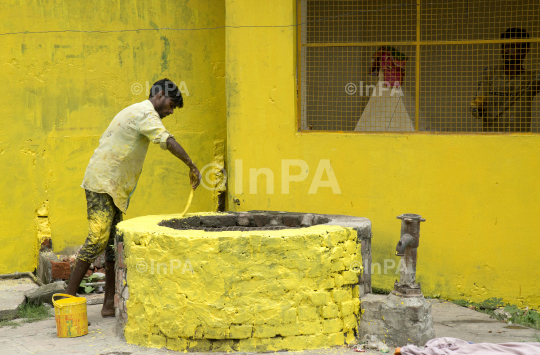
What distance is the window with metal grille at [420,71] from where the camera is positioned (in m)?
6.47

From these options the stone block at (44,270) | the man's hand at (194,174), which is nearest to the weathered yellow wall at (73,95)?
the stone block at (44,270)

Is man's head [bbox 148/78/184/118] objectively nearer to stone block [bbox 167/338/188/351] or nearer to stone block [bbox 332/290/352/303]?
stone block [bbox 167/338/188/351]

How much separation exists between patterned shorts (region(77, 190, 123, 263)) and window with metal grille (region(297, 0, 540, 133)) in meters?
2.28

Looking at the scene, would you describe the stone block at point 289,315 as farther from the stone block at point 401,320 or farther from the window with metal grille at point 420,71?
the window with metal grille at point 420,71

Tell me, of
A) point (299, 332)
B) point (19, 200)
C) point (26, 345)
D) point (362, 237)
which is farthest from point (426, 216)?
point (19, 200)

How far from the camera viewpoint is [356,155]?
5.59m

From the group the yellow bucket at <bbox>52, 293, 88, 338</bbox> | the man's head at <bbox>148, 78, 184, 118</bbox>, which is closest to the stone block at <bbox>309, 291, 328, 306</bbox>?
the yellow bucket at <bbox>52, 293, 88, 338</bbox>

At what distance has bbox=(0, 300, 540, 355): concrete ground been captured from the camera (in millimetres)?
3935

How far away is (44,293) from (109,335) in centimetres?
113

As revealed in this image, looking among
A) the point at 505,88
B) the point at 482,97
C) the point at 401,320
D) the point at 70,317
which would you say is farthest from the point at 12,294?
the point at 505,88

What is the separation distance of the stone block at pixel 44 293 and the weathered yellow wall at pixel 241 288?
A: 4.82 feet

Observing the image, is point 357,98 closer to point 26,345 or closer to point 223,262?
point 223,262

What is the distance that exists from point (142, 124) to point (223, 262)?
1.26 m

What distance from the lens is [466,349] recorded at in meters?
3.73
